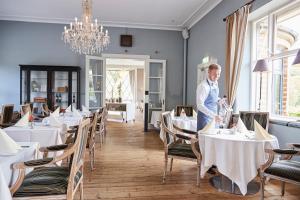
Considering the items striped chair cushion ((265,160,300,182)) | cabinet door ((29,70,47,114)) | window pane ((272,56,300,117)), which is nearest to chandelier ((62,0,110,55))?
cabinet door ((29,70,47,114))

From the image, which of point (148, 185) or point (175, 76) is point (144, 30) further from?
point (148, 185)

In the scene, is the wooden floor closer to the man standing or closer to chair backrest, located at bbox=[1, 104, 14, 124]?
the man standing

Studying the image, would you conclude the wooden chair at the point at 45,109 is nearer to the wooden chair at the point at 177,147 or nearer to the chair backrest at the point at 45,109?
the chair backrest at the point at 45,109

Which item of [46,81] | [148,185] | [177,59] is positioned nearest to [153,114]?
[177,59]

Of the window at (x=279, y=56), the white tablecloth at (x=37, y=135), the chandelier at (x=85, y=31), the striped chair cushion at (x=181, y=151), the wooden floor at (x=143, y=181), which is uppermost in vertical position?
the chandelier at (x=85, y=31)

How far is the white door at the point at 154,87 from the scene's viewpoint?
7852mm

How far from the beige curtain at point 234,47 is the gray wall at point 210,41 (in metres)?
0.23

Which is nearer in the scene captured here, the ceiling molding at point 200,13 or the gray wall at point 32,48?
the ceiling molding at point 200,13

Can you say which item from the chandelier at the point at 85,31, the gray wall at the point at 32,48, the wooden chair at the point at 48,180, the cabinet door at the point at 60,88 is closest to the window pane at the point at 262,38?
the chandelier at the point at 85,31

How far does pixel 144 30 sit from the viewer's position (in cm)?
780

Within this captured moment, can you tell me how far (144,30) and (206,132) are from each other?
220 inches

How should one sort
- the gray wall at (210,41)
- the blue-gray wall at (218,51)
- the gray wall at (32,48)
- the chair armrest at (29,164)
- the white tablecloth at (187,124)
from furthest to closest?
1. the gray wall at (32,48)
2. the gray wall at (210,41)
3. the white tablecloth at (187,124)
4. the blue-gray wall at (218,51)
5. the chair armrest at (29,164)

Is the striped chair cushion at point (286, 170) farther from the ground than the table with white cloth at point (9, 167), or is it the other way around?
the table with white cloth at point (9, 167)

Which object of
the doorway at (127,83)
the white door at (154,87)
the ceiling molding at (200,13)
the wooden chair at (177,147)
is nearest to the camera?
the wooden chair at (177,147)
